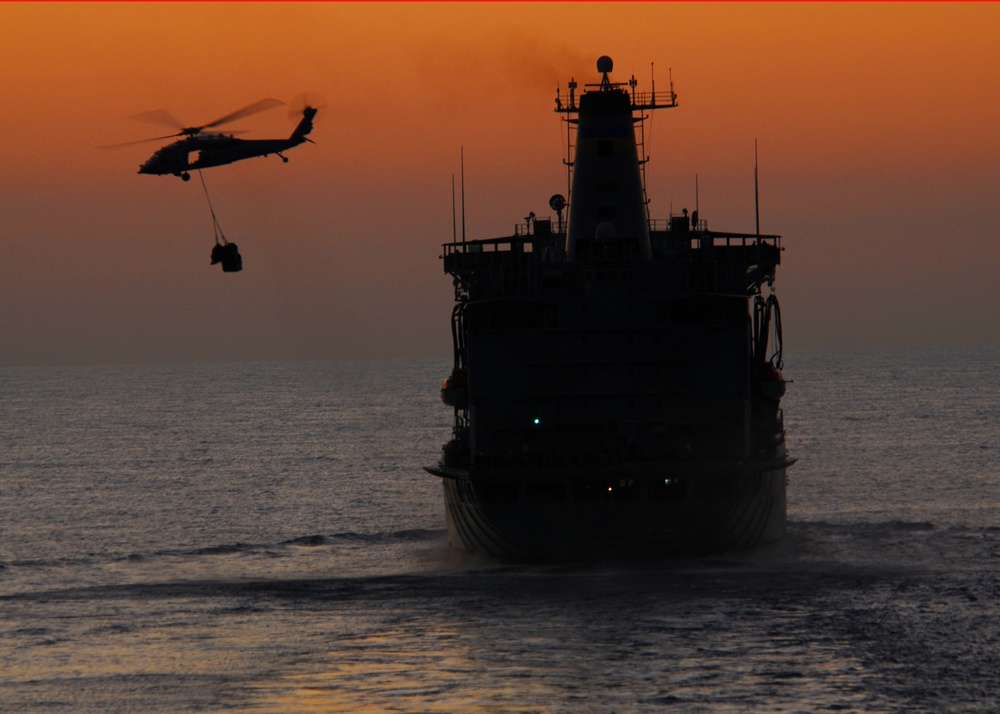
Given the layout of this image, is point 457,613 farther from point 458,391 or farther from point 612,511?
point 458,391

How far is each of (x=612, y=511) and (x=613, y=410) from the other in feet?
12.8

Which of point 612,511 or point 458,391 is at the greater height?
point 458,391

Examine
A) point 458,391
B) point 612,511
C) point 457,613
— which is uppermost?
point 458,391

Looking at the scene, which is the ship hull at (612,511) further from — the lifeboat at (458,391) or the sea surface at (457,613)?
the lifeboat at (458,391)

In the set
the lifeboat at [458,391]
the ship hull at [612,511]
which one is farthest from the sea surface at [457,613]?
the lifeboat at [458,391]

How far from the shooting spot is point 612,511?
49.6 metres

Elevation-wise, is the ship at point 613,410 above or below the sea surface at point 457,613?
above

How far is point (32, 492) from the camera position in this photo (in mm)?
89938

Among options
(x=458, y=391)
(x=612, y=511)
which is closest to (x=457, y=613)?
(x=612, y=511)

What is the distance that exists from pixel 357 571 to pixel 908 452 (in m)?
61.7

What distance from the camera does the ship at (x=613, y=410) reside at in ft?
163

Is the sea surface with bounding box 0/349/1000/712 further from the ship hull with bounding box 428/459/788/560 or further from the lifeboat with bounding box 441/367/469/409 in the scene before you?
the lifeboat with bounding box 441/367/469/409

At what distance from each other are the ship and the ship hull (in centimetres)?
5

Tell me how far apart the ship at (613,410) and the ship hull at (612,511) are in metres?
0.05
